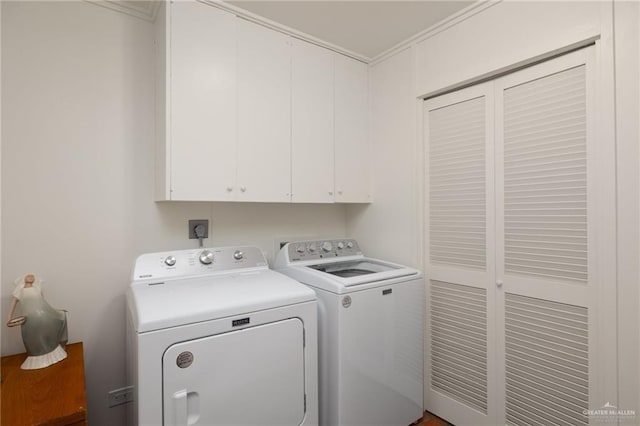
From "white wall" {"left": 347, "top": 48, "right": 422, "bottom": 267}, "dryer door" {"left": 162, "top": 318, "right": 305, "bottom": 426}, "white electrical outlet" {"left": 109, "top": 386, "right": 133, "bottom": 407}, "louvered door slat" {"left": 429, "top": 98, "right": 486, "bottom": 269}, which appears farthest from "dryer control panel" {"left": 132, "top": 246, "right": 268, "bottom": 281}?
"louvered door slat" {"left": 429, "top": 98, "right": 486, "bottom": 269}

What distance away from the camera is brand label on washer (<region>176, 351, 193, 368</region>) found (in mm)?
1159

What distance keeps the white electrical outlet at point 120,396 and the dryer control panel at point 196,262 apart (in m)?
0.69

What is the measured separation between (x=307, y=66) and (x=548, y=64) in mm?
1321

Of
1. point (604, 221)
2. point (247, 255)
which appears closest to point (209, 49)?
point (247, 255)

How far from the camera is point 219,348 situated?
124cm

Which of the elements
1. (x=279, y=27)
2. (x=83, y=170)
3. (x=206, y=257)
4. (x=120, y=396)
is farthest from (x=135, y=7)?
(x=120, y=396)

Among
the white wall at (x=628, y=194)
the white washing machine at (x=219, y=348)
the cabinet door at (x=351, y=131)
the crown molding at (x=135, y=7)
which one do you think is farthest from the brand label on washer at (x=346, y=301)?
the crown molding at (x=135, y=7)

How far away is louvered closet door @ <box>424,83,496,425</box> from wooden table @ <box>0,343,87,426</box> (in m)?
1.82

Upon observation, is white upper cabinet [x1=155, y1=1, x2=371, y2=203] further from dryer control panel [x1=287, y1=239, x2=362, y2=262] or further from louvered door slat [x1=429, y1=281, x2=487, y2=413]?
louvered door slat [x1=429, y1=281, x2=487, y2=413]

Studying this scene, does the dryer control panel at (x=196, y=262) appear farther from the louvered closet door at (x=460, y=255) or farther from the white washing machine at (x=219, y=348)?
the louvered closet door at (x=460, y=255)

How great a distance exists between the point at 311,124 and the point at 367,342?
4.48 ft

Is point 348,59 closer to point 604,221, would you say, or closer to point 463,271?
point 463,271

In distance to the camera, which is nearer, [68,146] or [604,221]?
[604,221]

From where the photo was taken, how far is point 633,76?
1.26m
